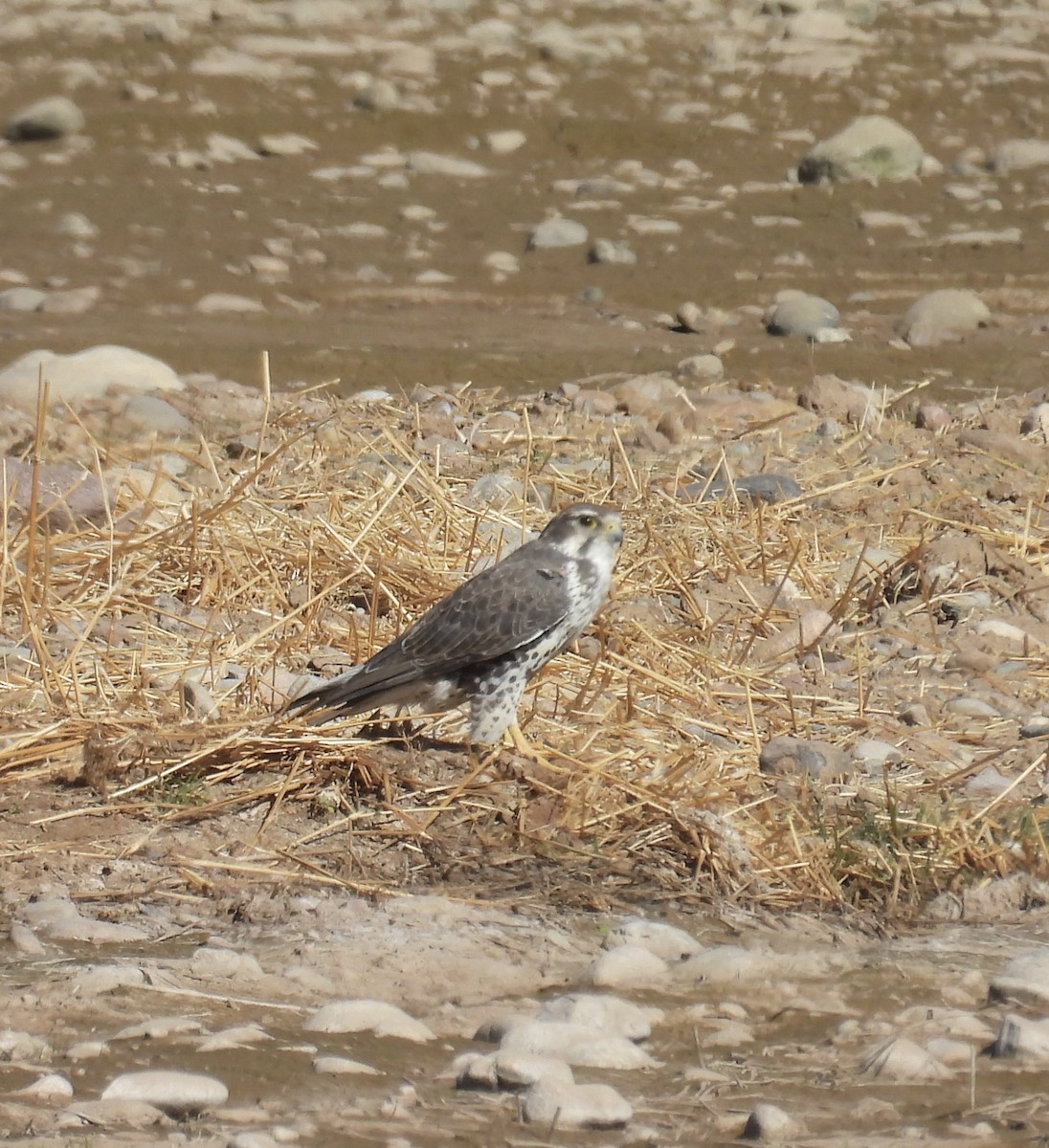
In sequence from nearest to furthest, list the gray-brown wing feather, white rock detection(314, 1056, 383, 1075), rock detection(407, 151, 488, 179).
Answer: white rock detection(314, 1056, 383, 1075)
the gray-brown wing feather
rock detection(407, 151, 488, 179)

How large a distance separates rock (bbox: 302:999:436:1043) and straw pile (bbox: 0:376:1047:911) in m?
0.68

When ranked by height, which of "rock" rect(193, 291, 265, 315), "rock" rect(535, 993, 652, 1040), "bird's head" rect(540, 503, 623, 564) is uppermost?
"bird's head" rect(540, 503, 623, 564)

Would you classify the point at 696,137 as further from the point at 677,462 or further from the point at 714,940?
the point at 714,940

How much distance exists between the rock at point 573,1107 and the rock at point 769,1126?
0.19 meters

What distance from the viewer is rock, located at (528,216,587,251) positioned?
11.9m

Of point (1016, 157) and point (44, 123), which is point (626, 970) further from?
point (1016, 157)

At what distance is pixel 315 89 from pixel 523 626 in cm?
1055

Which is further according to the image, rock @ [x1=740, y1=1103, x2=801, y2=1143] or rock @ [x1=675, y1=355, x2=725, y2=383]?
rock @ [x1=675, y1=355, x2=725, y2=383]

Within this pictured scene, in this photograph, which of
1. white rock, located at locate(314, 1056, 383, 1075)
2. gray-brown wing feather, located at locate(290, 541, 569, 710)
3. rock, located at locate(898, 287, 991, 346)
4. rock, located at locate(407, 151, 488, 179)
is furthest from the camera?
rock, located at locate(407, 151, 488, 179)

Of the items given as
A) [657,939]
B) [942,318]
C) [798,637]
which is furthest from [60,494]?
[942,318]

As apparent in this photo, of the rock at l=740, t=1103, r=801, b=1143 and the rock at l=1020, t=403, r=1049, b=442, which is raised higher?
the rock at l=740, t=1103, r=801, b=1143

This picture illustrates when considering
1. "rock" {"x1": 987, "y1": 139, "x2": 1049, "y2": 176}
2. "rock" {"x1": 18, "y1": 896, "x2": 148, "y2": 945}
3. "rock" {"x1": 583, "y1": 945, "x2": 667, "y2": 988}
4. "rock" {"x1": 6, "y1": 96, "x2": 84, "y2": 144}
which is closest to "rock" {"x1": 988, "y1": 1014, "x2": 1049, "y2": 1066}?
"rock" {"x1": 583, "y1": 945, "x2": 667, "y2": 988}

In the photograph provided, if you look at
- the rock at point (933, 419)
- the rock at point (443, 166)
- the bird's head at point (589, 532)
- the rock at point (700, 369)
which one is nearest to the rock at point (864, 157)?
the rock at point (443, 166)

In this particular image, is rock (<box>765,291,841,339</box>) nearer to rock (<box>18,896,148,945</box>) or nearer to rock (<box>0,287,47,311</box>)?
rock (<box>0,287,47,311</box>)
